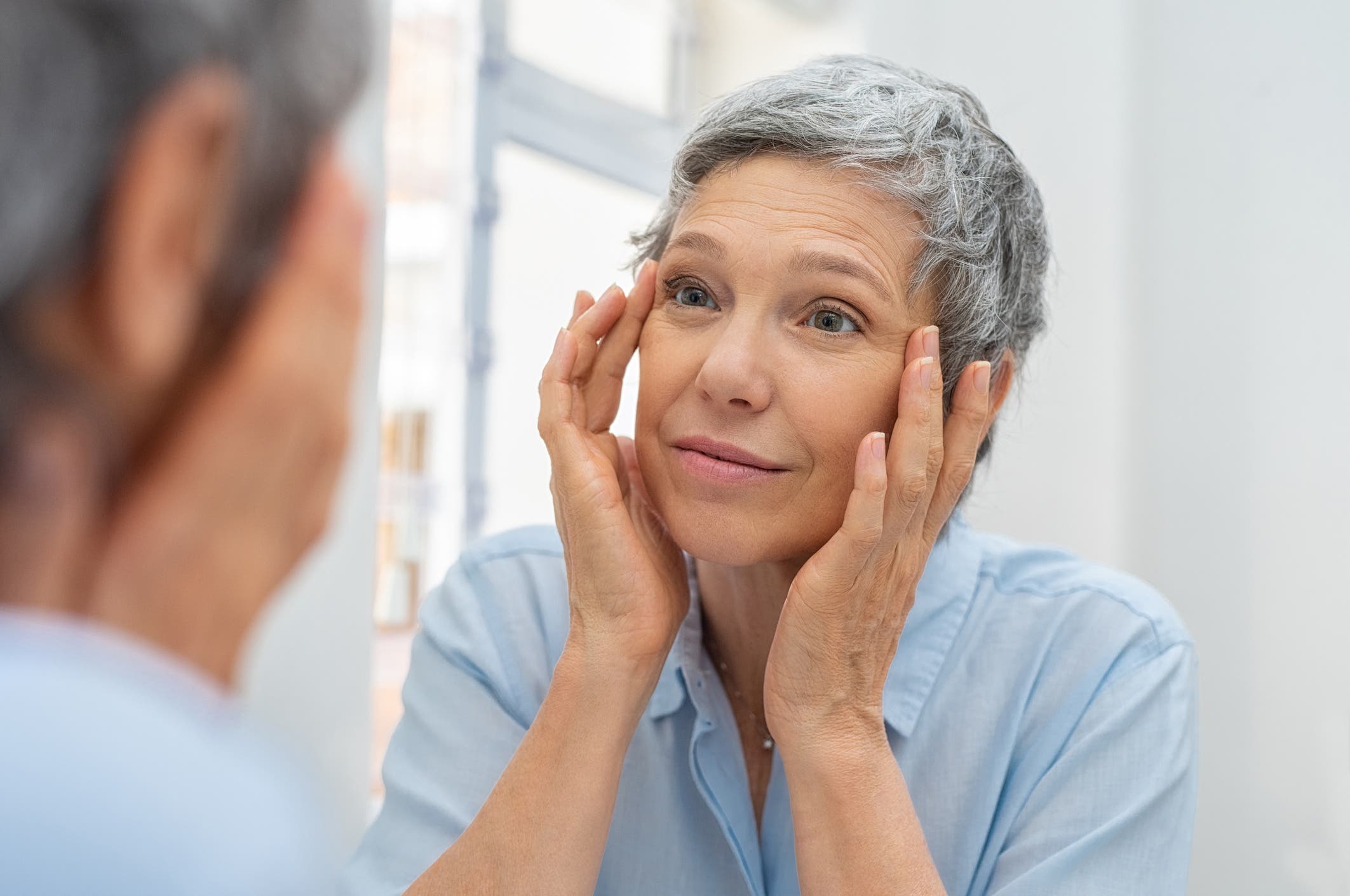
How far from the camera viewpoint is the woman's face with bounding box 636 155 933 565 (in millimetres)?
1295

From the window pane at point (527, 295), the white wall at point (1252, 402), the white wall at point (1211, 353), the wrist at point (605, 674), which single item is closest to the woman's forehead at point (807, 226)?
the wrist at point (605, 674)

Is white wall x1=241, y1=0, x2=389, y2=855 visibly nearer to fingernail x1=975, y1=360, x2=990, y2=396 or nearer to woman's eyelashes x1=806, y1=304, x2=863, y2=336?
woman's eyelashes x1=806, y1=304, x2=863, y2=336

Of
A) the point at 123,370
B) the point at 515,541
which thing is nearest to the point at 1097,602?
the point at 515,541

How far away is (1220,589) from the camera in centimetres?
240

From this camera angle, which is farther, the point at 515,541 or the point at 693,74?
the point at 693,74

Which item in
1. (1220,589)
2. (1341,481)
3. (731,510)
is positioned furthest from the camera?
(1220,589)

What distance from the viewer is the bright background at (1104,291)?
225 centimetres

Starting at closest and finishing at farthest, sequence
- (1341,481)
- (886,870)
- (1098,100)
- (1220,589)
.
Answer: (886,870), (1341,481), (1220,589), (1098,100)

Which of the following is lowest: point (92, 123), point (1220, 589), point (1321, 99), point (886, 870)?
point (886, 870)

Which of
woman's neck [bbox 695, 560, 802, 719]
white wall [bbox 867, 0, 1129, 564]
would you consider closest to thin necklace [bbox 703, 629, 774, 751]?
woman's neck [bbox 695, 560, 802, 719]

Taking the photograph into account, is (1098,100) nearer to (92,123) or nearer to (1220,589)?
(1220,589)

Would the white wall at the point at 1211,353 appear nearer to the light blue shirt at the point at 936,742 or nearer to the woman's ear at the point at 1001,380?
the woman's ear at the point at 1001,380

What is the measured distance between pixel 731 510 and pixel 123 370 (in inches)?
38.0

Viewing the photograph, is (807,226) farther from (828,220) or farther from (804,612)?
(804,612)
